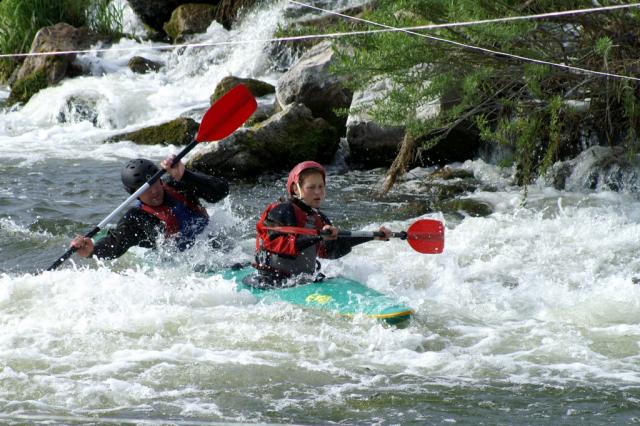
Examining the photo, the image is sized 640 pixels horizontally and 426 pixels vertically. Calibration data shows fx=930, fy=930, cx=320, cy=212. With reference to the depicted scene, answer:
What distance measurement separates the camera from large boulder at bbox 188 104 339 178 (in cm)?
896

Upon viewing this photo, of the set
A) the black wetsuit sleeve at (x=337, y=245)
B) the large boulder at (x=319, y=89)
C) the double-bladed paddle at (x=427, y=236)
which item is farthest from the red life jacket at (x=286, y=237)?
the large boulder at (x=319, y=89)

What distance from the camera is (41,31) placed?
1350cm

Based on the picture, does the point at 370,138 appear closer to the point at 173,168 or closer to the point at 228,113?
the point at 228,113

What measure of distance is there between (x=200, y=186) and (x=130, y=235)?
20.6 inches

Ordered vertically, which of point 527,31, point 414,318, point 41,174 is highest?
point 527,31

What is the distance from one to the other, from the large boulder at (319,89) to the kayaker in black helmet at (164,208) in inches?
169

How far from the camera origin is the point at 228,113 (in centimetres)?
606

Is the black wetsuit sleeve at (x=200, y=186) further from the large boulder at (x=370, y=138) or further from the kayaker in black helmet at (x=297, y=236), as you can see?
the large boulder at (x=370, y=138)

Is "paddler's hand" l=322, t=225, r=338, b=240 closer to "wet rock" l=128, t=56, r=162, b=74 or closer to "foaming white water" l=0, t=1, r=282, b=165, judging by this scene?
"foaming white water" l=0, t=1, r=282, b=165

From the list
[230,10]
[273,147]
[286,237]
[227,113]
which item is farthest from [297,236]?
[230,10]

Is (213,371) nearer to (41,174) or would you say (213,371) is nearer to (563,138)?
(563,138)

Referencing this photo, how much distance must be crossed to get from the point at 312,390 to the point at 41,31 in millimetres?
10795

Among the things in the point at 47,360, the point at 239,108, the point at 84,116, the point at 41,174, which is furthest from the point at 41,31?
the point at 47,360

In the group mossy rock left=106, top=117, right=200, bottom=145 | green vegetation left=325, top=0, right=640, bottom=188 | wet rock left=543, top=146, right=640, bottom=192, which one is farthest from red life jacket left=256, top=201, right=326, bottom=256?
mossy rock left=106, top=117, right=200, bottom=145
